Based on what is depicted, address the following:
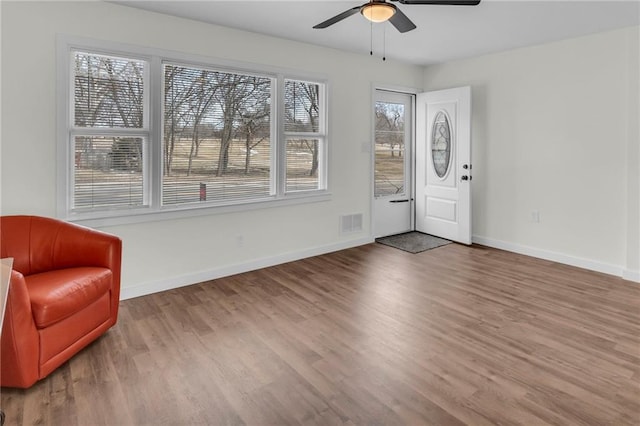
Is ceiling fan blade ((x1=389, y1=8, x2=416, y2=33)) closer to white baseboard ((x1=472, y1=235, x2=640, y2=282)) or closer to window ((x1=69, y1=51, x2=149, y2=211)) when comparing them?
window ((x1=69, y1=51, x2=149, y2=211))

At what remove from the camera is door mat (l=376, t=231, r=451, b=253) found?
501 centimetres

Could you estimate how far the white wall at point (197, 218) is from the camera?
9.22ft

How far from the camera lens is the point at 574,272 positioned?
13.4 ft

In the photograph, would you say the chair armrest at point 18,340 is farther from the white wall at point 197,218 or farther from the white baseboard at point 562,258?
the white baseboard at point 562,258

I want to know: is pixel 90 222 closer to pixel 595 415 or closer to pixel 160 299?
pixel 160 299

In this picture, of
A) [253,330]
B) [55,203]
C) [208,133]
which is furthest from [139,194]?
[253,330]

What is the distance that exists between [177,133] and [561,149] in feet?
13.5

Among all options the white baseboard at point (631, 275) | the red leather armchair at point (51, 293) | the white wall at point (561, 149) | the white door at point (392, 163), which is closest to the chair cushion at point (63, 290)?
the red leather armchair at point (51, 293)

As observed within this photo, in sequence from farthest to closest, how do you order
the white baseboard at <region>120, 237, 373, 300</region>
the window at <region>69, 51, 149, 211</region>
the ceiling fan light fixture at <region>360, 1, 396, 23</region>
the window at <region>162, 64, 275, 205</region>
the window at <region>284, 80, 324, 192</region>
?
the window at <region>284, 80, 324, 192</region> → the window at <region>162, 64, 275, 205</region> → the white baseboard at <region>120, 237, 373, 300</region> → the window at <region>69, 51, 149, 211</region> → the ceiling fan light fixture at <region>360, 1, 396, 23</region>

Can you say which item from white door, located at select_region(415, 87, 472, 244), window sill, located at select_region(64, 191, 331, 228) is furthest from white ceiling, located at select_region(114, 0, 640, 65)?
window sill, located at select_region(64, 191, 331, 228)

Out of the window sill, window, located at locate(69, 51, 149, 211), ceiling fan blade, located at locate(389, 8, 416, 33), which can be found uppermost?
ceiling fan blade, located at locate(389, 8, 416, 33)

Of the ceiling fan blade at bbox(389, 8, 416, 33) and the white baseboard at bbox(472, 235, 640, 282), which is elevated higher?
the ceiling fan blade at bbox(389, 8, 416, 33)

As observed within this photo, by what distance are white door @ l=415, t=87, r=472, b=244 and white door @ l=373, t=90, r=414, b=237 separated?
6.0 inches

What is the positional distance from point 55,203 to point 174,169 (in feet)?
3.26
